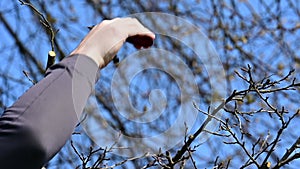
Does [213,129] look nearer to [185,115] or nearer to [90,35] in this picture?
[185,115]

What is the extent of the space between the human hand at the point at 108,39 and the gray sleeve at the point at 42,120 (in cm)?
5

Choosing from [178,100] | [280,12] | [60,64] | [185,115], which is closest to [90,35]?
[60,64]

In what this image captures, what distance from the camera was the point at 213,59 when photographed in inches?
102

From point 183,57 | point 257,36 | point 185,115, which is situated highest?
point 257,36

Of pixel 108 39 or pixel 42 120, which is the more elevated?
pixel 108 39

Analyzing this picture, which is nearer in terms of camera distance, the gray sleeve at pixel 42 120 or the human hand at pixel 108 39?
the gray sleeve at pixel 42 120

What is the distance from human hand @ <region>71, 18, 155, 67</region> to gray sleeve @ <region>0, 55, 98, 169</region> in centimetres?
5

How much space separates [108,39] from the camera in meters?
0.87

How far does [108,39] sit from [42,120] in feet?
0.53

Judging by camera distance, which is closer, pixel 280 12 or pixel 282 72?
pixel 282 72

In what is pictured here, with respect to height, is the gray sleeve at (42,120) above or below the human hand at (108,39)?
below

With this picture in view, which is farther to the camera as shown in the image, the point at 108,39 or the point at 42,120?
the point at 108,39

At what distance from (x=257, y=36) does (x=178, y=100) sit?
0.76 meters

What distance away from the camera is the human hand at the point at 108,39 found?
857 mm
